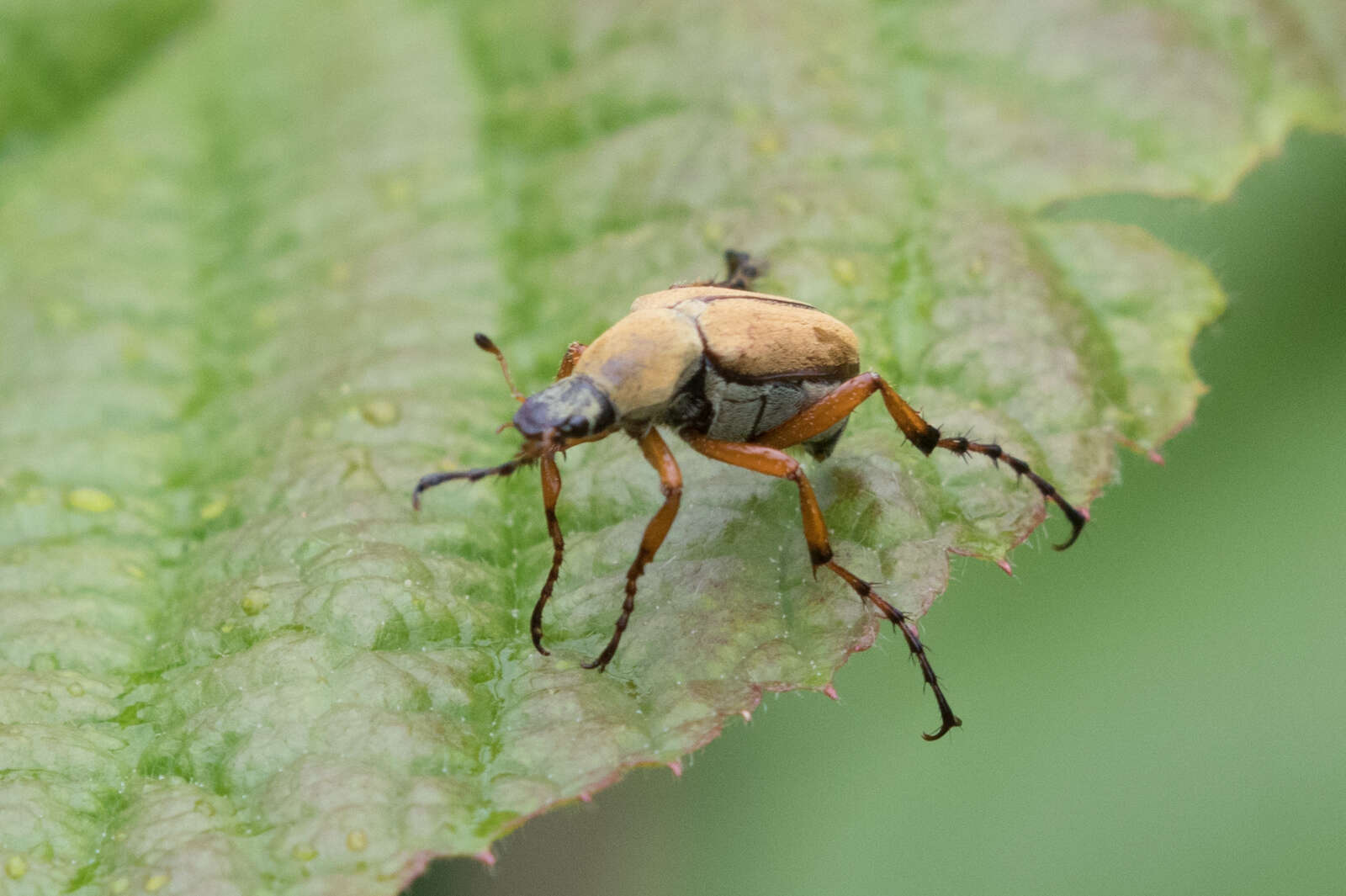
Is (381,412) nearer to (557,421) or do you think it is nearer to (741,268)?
(557,421)

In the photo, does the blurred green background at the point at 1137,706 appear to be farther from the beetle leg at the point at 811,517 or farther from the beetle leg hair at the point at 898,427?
the beetle leg hair at the point at 898,427

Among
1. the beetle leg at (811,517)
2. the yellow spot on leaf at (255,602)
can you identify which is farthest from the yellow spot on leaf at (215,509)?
the beetle leg at (811,517)

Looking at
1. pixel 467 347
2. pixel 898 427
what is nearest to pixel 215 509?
pixel 467 347

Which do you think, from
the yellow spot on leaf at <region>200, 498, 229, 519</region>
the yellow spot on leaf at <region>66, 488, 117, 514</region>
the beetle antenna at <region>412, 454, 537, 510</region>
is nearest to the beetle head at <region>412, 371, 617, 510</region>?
the beetle antenna at <region>412, 454, 537, 510</region>

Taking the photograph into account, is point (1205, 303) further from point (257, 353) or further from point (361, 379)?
point (257, 353)

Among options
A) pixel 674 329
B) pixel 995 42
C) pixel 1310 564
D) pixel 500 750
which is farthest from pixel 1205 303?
pixel 500 750
